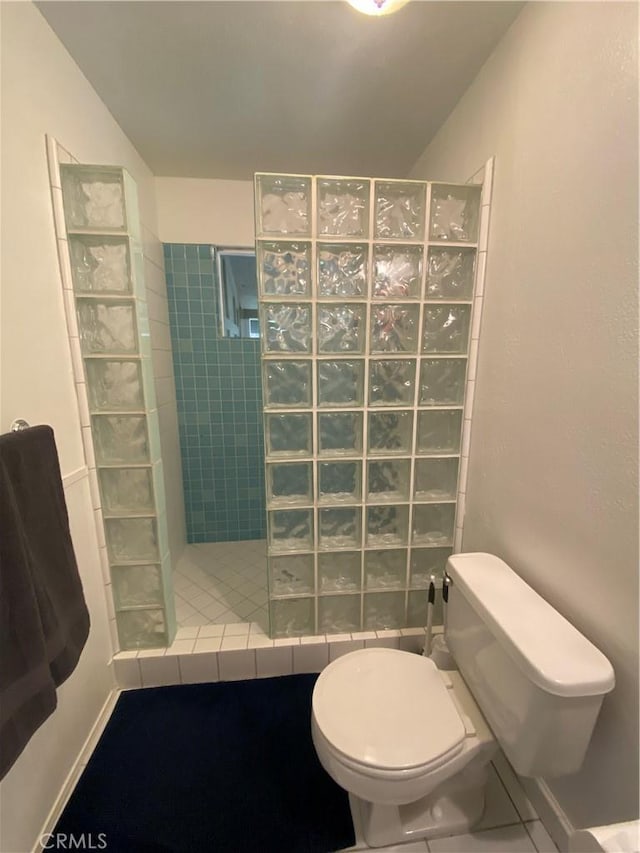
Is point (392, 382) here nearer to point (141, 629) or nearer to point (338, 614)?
point (338, 614)

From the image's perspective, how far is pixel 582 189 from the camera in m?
0.83

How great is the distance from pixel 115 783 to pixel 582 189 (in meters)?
2.09

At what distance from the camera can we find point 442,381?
137cm

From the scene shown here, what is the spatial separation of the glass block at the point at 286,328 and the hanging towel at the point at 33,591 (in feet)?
2.34

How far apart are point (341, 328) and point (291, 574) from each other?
3.32 ft

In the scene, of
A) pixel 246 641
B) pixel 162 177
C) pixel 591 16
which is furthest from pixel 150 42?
pixel 246 641

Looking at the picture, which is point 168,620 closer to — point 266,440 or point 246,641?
point 246,641

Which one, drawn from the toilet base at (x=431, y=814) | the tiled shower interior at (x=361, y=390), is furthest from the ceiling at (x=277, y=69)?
the toilet base at (x=431, y=814)

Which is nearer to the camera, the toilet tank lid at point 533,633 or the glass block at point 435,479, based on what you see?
the toilet tank lid at point 533,633

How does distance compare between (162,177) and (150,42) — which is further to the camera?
(162,177)

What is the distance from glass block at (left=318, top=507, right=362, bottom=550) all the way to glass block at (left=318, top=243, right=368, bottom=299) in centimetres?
84

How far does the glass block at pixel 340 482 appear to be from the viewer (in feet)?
4.59

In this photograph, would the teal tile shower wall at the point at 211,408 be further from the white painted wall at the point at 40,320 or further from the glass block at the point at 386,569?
the glass block at the point at 386,569

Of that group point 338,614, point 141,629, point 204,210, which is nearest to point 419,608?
point 338,614
